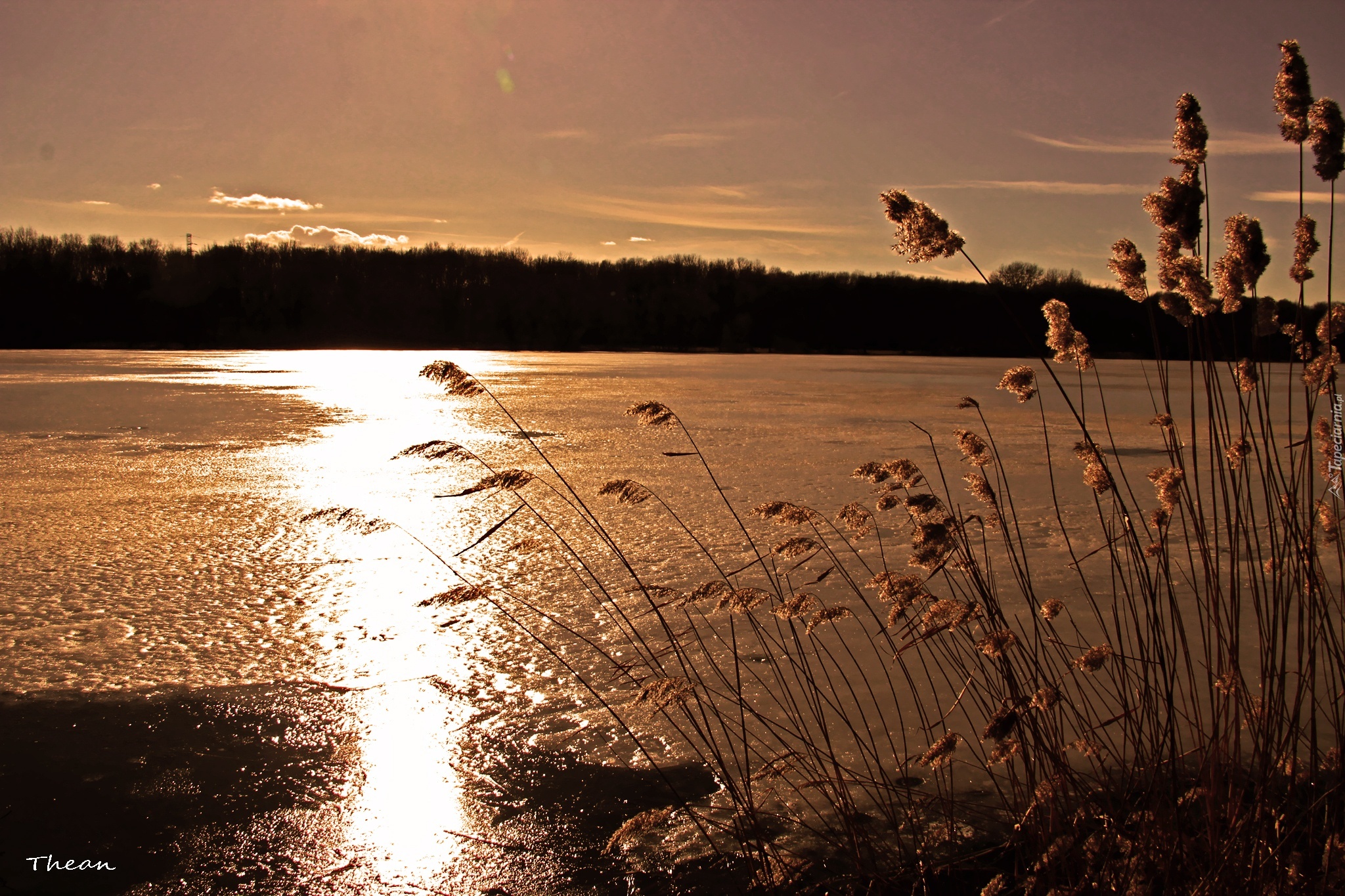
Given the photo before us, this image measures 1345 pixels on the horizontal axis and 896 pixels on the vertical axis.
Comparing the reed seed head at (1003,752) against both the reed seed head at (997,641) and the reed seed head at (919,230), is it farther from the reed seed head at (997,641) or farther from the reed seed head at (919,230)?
the reed seed head at (919,230)

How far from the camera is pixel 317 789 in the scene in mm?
2639

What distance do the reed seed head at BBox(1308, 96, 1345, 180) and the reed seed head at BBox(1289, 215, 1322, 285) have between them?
0.15 m

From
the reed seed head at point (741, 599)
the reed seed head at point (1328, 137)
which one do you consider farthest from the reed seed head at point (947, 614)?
the reed seed head at point (1328, 137)

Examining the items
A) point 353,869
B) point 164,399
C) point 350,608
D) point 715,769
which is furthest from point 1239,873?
point 164,399

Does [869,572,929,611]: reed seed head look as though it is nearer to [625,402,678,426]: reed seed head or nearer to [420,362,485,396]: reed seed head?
[625,402,678,426]: reed seed head

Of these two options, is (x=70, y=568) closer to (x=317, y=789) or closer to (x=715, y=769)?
(x=317, y=789)

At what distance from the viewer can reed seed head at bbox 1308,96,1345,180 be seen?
1728 millimetres

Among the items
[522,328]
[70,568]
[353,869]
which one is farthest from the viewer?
[522,328]

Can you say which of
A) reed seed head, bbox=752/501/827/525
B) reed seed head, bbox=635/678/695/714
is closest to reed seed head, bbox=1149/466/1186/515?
reed seed head, bbox=752/501/827/525

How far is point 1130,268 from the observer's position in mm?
1812

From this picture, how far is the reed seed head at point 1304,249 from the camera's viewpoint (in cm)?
187

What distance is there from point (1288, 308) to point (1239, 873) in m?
1.53

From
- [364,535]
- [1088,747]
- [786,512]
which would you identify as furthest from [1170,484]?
[364,535]

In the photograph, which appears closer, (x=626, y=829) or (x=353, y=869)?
(x=626, y=829)
